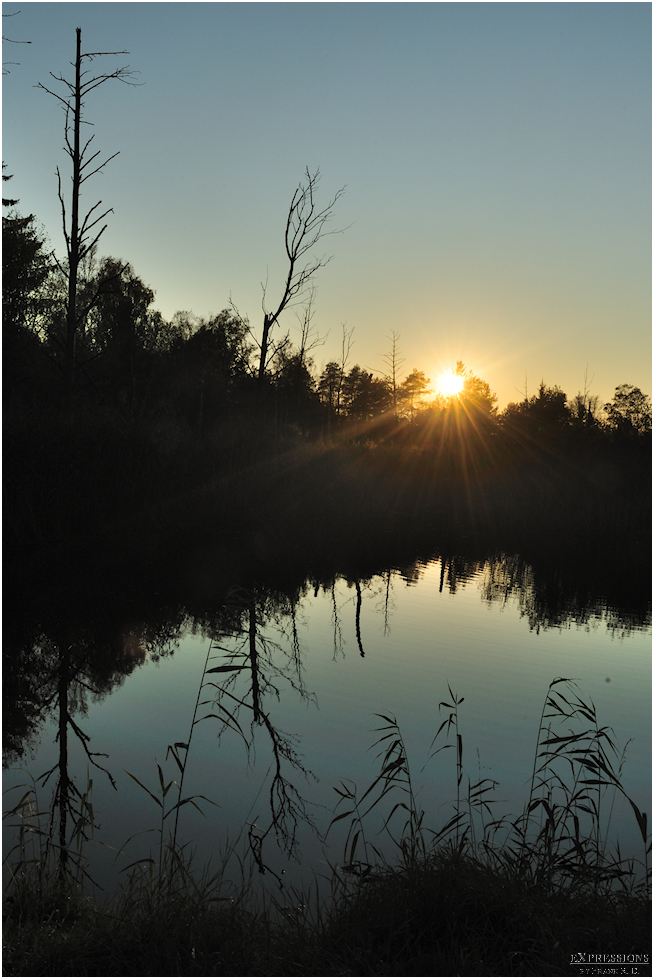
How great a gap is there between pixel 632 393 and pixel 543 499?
127 feet

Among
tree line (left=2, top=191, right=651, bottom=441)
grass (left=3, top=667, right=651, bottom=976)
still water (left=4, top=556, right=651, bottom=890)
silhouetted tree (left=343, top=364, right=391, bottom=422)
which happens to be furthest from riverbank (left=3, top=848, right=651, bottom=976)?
silhouetted tree (left=343, top=364, right=391, bottom=422)

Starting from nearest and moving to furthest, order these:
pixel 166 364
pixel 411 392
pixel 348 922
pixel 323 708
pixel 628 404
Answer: pixel 348 922 → pixel 323 708 → pixel 166 364 → pixel 628 404 → pixel 411 392

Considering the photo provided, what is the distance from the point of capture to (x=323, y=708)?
250 inches

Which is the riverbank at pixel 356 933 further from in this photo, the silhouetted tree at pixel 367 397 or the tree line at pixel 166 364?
the silhouetted tree at pixel 367 397

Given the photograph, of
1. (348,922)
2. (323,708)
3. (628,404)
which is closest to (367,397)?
(628,404)

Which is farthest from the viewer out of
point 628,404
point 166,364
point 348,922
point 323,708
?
point 628,404

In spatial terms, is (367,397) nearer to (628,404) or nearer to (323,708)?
(628,404)

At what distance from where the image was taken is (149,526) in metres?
14.1

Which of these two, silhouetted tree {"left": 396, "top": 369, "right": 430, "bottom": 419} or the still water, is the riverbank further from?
silhouetted tree {"left": 396, "top": 369, "right": 430, "bottom": 419}

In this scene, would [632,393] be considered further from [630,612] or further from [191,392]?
[630,612]

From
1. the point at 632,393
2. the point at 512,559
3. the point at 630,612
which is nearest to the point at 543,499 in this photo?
the point at 512,559

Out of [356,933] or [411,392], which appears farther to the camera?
[411,392]

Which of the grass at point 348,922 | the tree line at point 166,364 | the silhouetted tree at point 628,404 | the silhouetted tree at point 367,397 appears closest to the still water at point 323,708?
the grass at point 348,922

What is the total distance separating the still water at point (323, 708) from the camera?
14.2 ft
